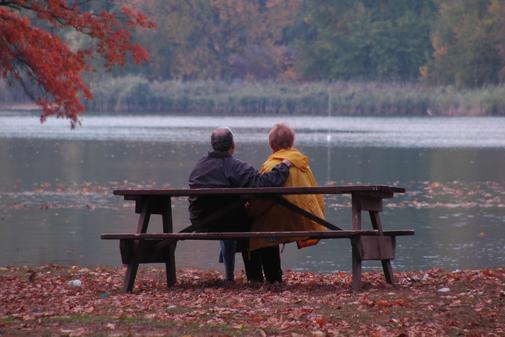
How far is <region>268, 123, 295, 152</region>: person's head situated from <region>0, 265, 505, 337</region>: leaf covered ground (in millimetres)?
1227

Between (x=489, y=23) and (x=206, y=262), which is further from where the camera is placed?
(x=489, y=23)

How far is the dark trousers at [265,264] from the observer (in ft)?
38.2

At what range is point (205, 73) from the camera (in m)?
105

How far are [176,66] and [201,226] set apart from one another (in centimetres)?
9428

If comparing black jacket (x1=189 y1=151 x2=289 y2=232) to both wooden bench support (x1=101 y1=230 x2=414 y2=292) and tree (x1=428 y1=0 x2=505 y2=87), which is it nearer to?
wooden bench support (x1=101 y1=230 x2=414 y2=292)

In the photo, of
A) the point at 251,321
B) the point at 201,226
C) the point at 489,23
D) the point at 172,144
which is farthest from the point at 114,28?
the point at 489,23

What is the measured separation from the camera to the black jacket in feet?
37.5

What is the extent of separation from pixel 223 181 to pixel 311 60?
3664 inches

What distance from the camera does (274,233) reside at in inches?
439

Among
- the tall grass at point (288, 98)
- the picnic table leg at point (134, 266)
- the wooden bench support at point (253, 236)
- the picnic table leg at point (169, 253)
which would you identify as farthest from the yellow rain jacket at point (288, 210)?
the tall grass at point (288, 98)

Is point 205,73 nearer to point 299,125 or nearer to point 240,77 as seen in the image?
point 240,77

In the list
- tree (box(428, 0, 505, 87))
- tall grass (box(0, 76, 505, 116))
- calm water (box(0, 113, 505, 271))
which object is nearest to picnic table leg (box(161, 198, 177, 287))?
calm water (box(0, 113, 505, 271))

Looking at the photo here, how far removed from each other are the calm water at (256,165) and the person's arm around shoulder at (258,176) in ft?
15.1

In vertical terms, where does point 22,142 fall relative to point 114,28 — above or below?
below
